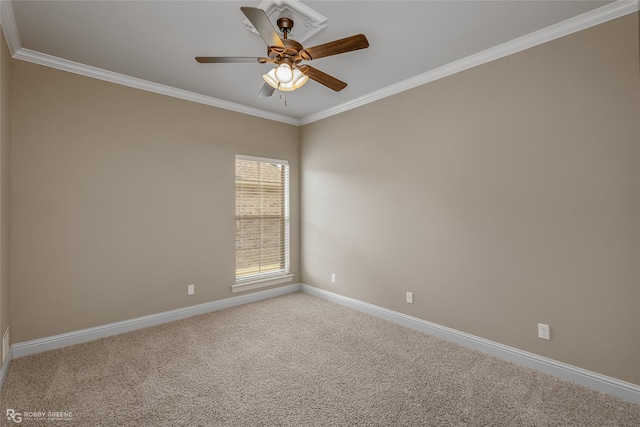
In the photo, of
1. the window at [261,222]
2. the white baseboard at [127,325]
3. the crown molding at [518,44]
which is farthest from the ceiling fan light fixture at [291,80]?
the white baseboard at [127,325]

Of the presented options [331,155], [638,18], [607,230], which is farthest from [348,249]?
[638,18]

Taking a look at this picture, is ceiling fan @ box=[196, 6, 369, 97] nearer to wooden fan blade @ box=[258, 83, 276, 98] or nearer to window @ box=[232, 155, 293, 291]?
wooden fan blade @ box=[258, 83, 276, 98]

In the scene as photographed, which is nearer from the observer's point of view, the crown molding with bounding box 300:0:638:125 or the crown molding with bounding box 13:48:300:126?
the crown molding with bounding box 300:0:638:125

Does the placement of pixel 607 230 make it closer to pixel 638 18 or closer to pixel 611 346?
pixel 611 346

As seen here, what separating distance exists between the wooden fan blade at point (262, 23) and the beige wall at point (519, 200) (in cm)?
198

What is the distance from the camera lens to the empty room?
2.15m

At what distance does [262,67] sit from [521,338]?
139 inches

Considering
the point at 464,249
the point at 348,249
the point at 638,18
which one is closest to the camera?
the point at 638,18

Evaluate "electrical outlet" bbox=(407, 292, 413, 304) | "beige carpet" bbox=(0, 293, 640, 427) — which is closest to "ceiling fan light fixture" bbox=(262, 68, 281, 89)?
"beige carpet" bbox=(0, 293, 640, 427)

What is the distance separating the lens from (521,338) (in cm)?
263

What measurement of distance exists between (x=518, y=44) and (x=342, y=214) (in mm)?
2609

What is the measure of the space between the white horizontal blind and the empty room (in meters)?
0.12

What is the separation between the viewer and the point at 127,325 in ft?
10.9

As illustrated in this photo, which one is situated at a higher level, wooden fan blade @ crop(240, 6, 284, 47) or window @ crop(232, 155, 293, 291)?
wooden fan blade @ crop(240, 6, 284, 47)
